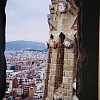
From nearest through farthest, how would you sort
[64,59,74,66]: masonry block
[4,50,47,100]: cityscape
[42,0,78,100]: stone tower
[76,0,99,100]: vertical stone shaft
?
[76,0,99,100]: vertical stone shaft → [42,0,78,100]: stone tower → [64,59,74,66]: masonry block → [4,50,47,100]: cityscape

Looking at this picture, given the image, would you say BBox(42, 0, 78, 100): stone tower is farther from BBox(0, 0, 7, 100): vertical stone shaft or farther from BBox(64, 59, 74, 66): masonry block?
BBox(0, 0, 7, 100): vertical stone shaft

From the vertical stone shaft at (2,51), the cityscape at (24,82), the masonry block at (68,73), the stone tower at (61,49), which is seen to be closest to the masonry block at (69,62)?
the stone tower at (61,49)

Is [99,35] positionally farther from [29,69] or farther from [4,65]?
[29,69]

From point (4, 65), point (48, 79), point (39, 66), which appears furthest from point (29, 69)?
point (4, 65)

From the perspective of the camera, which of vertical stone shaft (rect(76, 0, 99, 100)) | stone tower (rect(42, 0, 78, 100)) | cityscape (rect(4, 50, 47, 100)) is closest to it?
vertical stone shaft (rect(76, 0, 99, 100))

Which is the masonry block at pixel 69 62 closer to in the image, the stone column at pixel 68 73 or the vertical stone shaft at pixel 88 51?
the stone column at pixel 68 73

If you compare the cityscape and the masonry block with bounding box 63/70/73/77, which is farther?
the cityscape

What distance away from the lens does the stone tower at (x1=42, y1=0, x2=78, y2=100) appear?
835cm

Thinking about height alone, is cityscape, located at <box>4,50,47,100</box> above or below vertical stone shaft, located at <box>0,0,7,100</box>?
below

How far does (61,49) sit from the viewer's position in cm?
906

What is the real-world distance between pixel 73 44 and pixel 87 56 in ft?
21.0

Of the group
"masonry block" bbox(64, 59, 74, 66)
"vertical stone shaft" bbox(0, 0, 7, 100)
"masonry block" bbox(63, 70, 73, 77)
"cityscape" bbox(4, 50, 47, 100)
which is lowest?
"cityscape" bbox(4, 50, 47, 100)

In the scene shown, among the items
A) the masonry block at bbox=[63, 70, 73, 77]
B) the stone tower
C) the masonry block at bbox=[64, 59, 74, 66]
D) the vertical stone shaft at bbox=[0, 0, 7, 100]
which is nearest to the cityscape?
the stone tower

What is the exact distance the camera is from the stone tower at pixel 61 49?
835 centimetres
